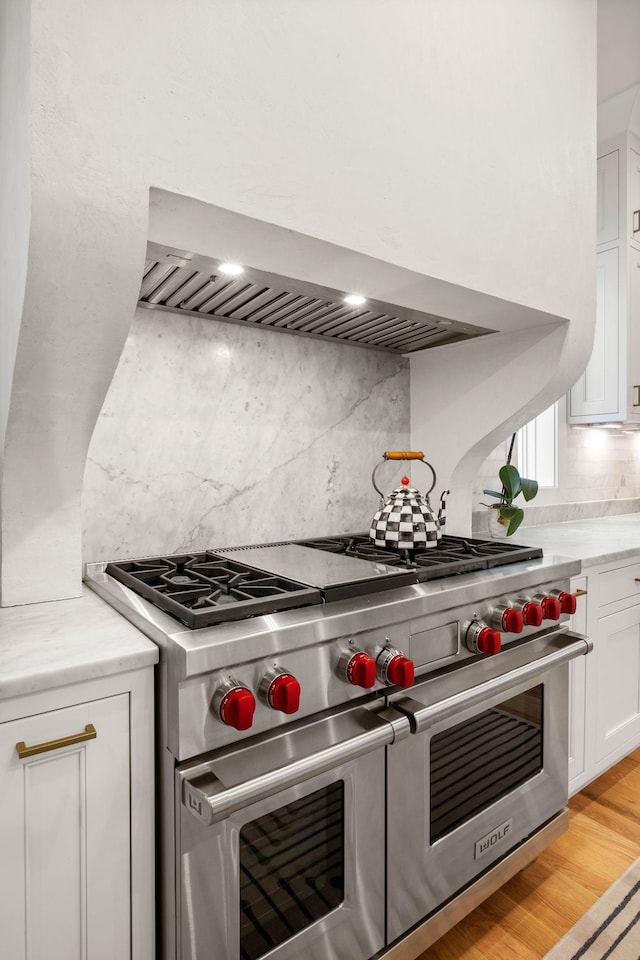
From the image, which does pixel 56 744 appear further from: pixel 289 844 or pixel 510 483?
pixel 510 483

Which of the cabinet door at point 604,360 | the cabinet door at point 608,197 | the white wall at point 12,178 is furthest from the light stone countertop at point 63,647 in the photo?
the cabinet door at point 608,197

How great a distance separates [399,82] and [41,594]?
140cm

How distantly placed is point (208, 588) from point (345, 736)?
0.40m

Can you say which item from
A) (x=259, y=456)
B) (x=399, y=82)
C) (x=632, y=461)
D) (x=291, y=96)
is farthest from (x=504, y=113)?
(x=632, y=461)

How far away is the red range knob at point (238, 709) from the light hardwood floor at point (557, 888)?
0.97m

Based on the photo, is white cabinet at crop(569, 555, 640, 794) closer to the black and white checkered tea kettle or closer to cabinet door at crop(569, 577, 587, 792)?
cabinet door at crop(569, 577, 587, 792)

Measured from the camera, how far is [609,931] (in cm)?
137

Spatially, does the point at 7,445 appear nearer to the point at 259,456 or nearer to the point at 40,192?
the point at 40,192

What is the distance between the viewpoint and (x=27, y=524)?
3.76ft

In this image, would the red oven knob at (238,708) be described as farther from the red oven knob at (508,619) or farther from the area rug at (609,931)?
the area rug at (609,931)

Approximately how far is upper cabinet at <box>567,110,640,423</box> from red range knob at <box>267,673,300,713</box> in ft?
8.32

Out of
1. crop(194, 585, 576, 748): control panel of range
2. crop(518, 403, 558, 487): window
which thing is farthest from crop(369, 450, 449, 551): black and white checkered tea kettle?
crop(518, 403, 558, 487): window

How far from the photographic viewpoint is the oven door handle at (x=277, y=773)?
832mm

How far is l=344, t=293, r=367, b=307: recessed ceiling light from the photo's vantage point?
1445mm
